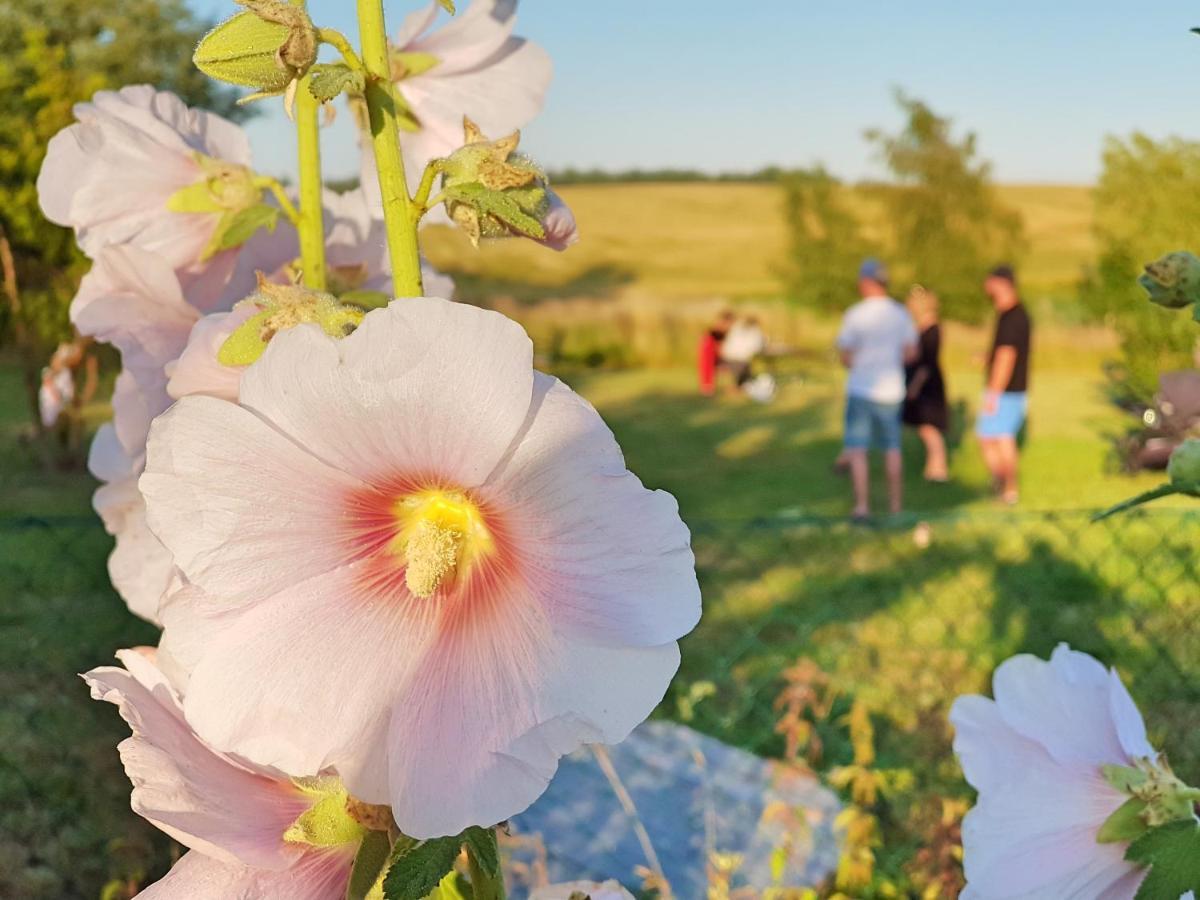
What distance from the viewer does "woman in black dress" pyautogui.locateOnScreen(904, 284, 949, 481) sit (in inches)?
363

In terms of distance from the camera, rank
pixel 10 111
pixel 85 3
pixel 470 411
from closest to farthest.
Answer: pixel 470 411
pixel 10 111
pixel 85 3

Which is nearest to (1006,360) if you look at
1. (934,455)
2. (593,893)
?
(934,455)

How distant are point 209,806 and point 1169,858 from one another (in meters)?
0.63

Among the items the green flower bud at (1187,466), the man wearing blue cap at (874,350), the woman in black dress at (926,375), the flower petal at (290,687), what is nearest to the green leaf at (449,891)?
the flower petal at (290,687)

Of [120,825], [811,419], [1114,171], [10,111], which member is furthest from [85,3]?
[120,825]

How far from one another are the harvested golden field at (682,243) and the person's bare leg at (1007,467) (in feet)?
32.7

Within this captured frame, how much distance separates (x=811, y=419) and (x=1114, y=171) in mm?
3989

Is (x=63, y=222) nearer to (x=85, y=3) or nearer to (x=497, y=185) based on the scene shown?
(x=497, y=185)

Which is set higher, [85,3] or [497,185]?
[497,185]

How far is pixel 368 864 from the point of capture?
2.46 feet

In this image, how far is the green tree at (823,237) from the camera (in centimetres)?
1909

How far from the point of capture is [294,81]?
0.82 m

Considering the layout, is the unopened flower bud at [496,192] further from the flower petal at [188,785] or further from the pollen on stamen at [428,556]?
the flower petal at [188,785]

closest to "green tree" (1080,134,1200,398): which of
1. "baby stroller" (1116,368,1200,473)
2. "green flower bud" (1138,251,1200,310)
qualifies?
"baby stroller" (1116,368,1200,473)
